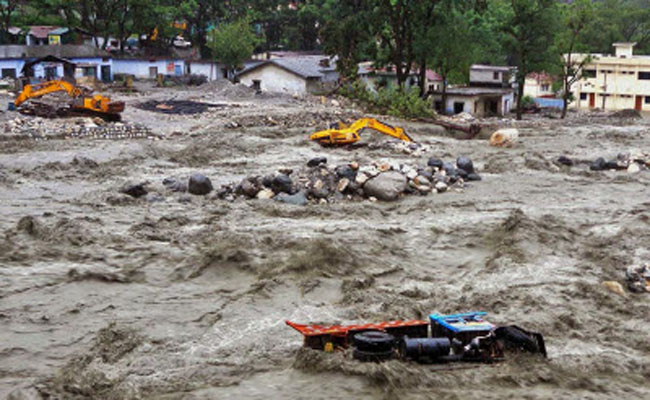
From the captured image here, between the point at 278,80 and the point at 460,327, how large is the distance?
1425 inches

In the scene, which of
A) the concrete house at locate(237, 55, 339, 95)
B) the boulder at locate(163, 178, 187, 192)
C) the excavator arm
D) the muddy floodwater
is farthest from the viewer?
the concrete house at locate(237, 55, 339, 95)

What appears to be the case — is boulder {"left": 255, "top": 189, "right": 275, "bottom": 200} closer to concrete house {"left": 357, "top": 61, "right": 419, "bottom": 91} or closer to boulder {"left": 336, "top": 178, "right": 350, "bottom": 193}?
boulder {"left": 336, "top": 178, "right": 350, "bottom": 193}

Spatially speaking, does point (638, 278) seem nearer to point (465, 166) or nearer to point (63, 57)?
point (465, 166)

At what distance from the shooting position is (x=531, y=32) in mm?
37469

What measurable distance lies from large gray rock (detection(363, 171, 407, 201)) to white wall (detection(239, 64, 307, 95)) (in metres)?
24.9

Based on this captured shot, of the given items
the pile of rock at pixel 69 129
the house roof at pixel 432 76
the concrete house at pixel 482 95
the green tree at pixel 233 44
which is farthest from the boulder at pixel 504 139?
the green tree at pixel 233 44

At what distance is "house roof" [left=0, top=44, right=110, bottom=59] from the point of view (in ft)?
145

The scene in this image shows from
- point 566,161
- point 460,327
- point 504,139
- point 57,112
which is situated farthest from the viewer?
point 57,112

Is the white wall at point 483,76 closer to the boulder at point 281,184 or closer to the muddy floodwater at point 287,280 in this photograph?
the muddy floodwater at point 287,280

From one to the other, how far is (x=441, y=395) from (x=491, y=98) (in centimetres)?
3740

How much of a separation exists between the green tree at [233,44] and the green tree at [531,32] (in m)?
17.9

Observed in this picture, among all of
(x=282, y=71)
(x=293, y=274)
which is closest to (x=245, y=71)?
(x=282, y=71)

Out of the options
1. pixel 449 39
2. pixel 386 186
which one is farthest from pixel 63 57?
pixel 386 186

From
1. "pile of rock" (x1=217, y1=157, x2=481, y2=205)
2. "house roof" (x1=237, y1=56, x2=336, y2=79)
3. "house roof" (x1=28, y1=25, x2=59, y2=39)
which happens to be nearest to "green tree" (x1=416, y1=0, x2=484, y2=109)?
"house roof" (x1=237, y1=56, x2=336, y2=79)
